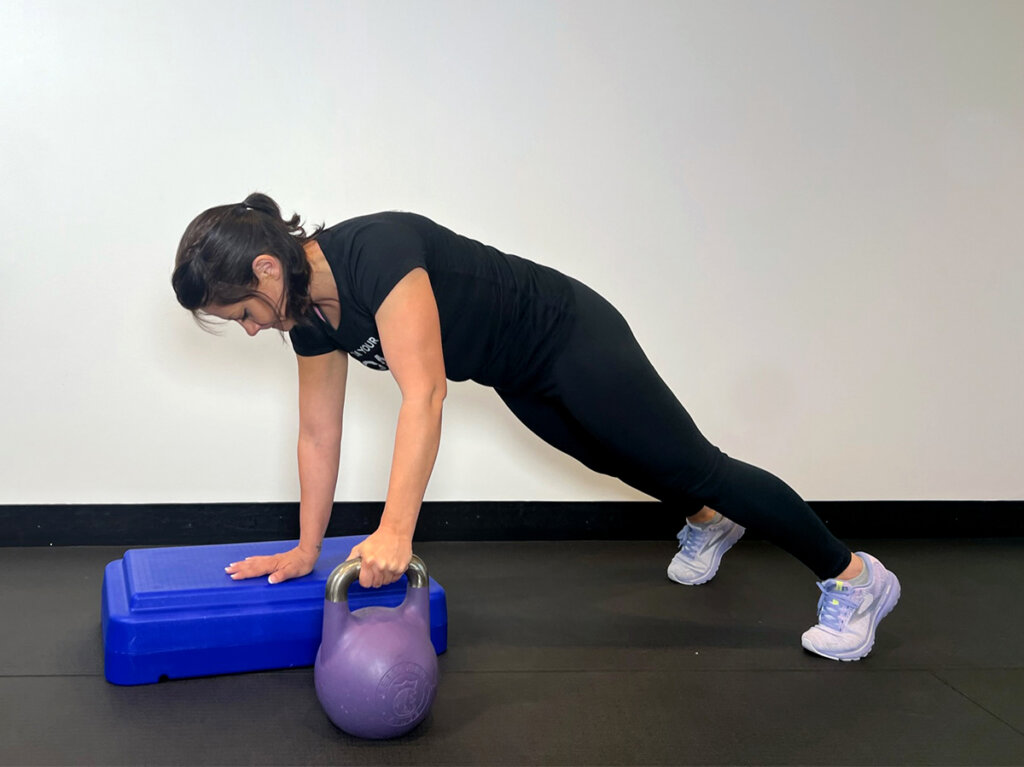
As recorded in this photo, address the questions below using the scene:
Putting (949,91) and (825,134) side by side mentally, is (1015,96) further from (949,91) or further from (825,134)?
(825,134)

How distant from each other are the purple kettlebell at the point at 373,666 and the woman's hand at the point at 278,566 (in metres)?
0.38

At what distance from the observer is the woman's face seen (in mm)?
1615

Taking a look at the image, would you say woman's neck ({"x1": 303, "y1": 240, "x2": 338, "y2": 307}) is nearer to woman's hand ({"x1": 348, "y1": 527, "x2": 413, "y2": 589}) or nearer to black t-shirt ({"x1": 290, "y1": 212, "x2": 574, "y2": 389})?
black t-shirt ({"x1": 290, "y1": 212, "x2": 574, "y2": 389})

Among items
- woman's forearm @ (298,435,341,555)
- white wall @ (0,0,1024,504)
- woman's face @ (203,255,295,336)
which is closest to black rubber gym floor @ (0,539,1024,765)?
woman's forearm @ (298,435,341,555)

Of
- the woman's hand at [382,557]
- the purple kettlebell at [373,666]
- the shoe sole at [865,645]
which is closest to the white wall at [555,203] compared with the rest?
the shoe sole at [865,645]

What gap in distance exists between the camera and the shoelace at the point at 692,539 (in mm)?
2609

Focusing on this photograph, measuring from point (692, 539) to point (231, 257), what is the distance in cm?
159

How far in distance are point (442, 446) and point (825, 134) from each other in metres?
1.69

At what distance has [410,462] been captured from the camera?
152cm

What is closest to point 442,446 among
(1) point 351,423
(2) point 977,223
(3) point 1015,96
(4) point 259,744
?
(1) point 351,423

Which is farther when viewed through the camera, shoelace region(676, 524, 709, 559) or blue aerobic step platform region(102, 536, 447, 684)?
shoelace region(676, 524, 709, 559)

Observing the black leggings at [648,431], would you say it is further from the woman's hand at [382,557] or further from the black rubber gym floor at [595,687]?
the woman's hand at [382,557]

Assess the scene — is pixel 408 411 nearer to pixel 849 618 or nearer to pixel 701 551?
pixel 849 618

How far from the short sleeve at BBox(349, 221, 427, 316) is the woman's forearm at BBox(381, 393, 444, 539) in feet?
0.65
